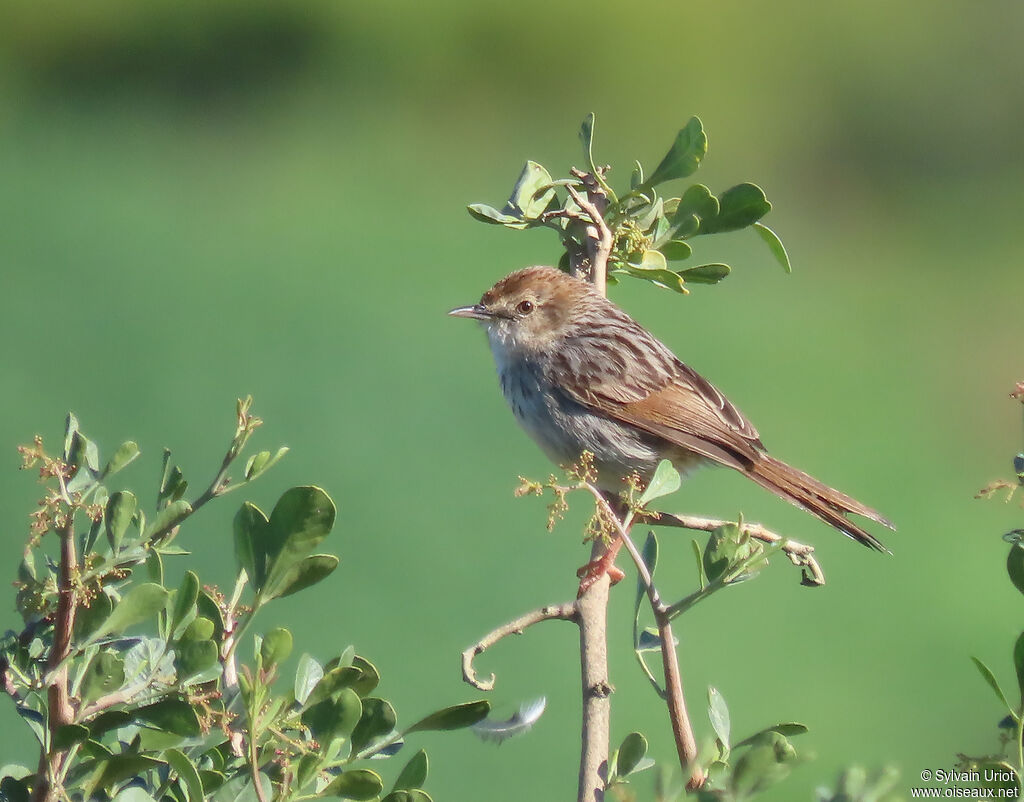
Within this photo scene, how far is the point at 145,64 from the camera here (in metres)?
17.3

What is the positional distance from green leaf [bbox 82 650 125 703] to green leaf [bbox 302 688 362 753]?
0.18 meters

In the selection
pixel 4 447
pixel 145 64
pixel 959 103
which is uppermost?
pixel 145 64

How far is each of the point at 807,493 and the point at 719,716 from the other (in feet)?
8.12

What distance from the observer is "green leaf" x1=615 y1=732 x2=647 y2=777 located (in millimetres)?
1425

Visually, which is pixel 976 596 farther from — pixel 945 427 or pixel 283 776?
pixel 283 776

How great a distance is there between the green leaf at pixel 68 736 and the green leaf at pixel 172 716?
0.16 ft

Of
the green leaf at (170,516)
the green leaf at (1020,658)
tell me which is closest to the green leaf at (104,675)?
the green leaf at (170,516)

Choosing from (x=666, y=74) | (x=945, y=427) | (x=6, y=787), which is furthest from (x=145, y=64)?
(x=6, y=787)

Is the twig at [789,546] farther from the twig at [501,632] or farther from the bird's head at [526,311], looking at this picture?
the bird's head at [526,311]

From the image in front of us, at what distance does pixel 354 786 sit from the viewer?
1.30m

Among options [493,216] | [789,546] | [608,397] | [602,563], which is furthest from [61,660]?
[608,397]

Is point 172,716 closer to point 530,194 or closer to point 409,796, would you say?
point 409,796

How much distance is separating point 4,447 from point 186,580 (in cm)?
881

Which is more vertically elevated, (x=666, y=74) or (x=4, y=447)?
(x=666, y=74)
